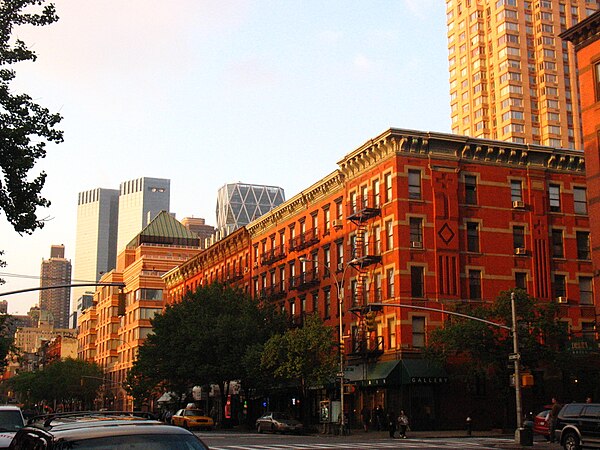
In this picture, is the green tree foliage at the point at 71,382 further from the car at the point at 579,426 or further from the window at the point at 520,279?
the car at the point at 579,426

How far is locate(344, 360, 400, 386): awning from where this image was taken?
5128 cm

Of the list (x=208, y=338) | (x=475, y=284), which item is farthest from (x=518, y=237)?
(x=208, y=338)

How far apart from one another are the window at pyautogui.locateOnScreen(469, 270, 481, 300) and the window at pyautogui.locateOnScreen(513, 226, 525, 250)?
411 centimetres

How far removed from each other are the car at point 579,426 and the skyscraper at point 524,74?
324ft

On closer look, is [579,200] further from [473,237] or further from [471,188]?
[473,237]

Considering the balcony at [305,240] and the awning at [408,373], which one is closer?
the awning at [408,373]

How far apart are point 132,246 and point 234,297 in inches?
2968

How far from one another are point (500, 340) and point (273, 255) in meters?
28.7

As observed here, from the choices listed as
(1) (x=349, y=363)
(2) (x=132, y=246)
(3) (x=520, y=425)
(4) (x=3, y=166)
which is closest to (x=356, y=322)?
(1) (x=349, y=363)

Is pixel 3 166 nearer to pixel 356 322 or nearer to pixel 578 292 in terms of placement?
pixel 356 322

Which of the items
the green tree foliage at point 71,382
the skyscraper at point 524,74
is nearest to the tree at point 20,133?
the green tree foliage at point 71,382

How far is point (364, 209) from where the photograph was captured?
56906 mm

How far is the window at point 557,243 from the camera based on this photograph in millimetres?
60125

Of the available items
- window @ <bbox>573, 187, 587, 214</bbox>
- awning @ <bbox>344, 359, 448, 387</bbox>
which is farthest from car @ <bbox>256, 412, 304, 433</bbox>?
window @ <bbox>573, 187, 587, 214</bbox>
